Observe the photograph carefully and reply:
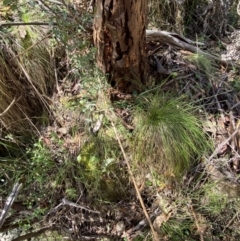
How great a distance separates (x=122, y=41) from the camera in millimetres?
1376

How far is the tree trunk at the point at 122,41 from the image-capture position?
1280 millimetres

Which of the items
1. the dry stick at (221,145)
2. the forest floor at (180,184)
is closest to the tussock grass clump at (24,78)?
the forest floor at (180,184)

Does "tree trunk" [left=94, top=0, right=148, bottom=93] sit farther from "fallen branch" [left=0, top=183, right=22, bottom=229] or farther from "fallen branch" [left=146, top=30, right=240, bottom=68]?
"fallen branch" [left=0, top=183, right=22, bottom=229]

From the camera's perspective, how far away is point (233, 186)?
4.78 feet

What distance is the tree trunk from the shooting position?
1.28m

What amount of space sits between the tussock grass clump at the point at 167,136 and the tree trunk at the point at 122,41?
139 mm

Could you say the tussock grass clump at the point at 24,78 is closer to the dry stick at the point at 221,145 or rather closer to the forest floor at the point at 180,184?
the forest floor at the point at 180,184

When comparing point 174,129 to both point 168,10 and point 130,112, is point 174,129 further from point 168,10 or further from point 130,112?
point 168,10

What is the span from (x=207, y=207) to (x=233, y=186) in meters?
0.15

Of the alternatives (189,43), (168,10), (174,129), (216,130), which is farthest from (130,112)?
(168,10)

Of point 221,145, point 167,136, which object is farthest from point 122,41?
point 221,145

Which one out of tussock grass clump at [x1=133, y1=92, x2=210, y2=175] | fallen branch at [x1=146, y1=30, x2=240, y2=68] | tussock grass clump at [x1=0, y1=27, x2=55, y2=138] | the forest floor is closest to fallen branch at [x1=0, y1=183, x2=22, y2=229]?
the forest floor

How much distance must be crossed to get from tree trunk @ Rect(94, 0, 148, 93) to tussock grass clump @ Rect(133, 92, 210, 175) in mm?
139

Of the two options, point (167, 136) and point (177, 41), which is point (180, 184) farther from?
point (177, 41)
